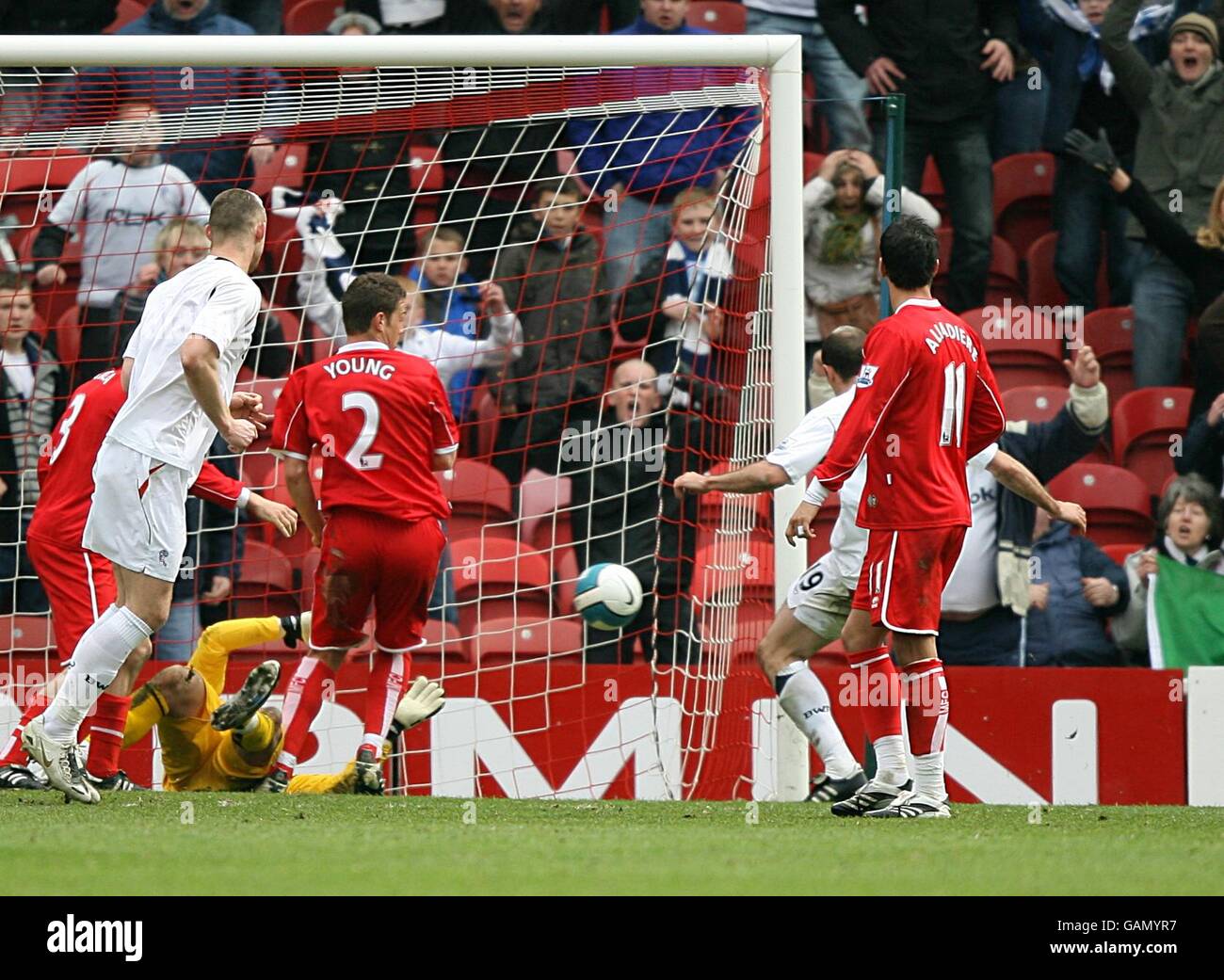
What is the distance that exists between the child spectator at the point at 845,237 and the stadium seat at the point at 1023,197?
90cm

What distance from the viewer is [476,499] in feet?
29.1

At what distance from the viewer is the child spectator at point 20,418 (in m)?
8.11

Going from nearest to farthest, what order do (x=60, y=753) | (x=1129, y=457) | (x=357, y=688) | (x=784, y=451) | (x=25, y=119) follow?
1. (x=60, y=753)
2. (x=784, y=451)
3. (x=25, y=119)
4. (x=357, y=688)
5. (x=1129, y=457)

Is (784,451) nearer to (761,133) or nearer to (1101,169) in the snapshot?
(761,133)

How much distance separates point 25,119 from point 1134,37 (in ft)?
19.9

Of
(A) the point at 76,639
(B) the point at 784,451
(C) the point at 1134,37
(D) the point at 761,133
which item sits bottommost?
(A) the point at 76,639

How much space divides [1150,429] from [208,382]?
5856mm

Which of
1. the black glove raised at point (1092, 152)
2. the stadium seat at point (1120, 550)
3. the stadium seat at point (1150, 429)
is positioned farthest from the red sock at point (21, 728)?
the black glove raised at point (1092, 152)

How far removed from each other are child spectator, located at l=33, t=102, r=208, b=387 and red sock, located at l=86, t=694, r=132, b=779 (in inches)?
88.0

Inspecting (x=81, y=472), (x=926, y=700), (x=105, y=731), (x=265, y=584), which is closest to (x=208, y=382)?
(x=81, y=472)

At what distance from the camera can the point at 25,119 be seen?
7.65m

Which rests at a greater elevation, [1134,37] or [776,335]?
[1134,37]

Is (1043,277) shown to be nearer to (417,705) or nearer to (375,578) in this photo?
(417,705)

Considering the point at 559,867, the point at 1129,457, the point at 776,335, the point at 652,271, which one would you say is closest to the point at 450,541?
the point at 652,271
